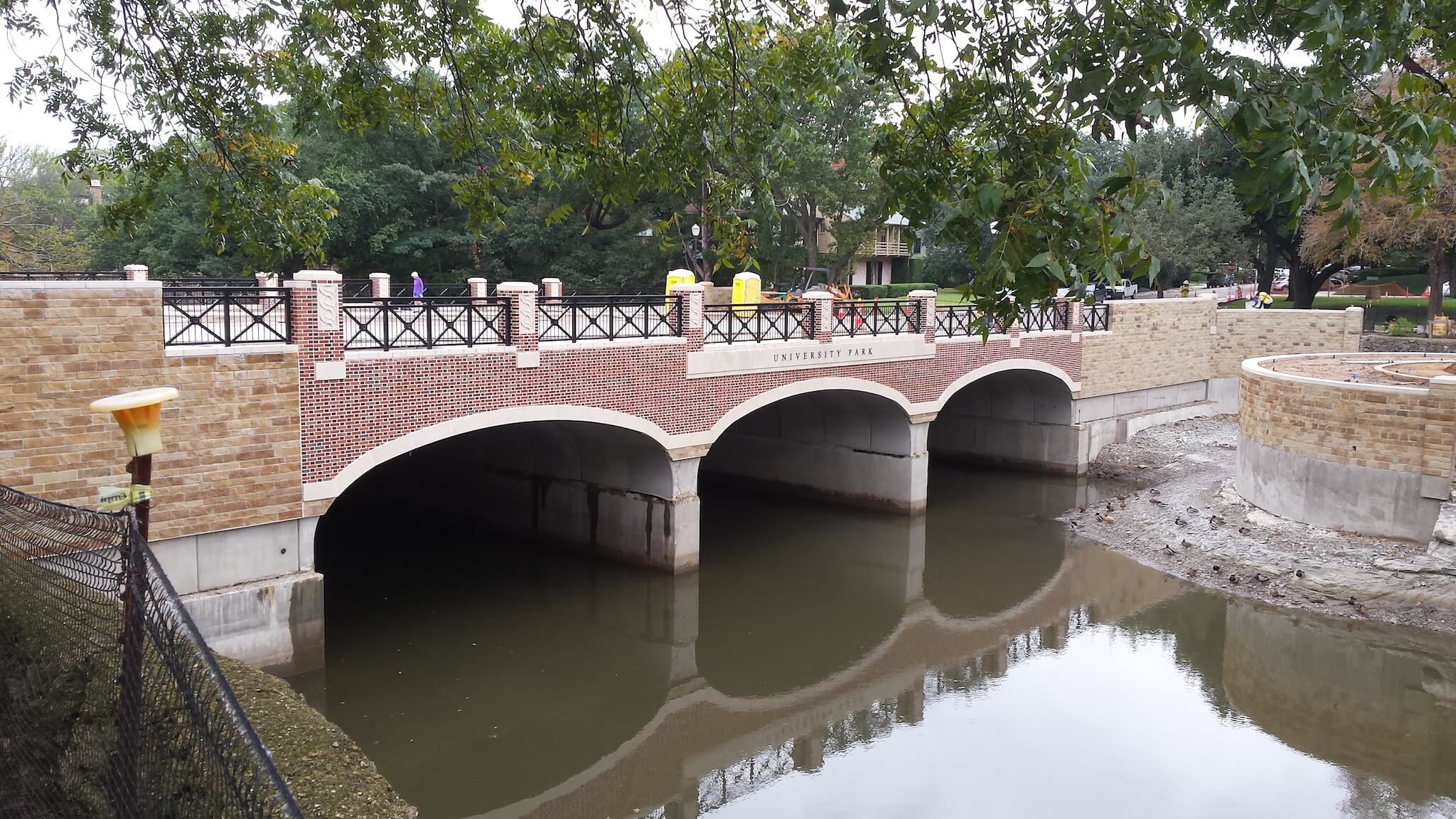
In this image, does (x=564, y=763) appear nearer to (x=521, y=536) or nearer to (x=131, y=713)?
(x=131, y=713)

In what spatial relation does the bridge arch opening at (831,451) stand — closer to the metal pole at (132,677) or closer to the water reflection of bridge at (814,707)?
the water reflection of bridge at (814,707)

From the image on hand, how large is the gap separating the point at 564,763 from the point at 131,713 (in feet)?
23.2

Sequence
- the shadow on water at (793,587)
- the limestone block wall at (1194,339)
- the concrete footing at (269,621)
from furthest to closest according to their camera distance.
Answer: the limestone block wall at (1194,339) < the shadow on water at (793,587) < the concrete footing at (269,621)

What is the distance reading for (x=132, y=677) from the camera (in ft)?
16.6

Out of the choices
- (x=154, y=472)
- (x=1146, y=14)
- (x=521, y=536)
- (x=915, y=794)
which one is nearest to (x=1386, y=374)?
(x=915, y=794)

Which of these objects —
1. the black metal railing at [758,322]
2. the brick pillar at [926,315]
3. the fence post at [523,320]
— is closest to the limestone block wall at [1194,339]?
the brick pillar at [926,315]

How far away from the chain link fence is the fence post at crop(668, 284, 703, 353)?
35.5ft

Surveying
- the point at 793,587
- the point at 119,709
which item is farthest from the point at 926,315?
the point at 119,709

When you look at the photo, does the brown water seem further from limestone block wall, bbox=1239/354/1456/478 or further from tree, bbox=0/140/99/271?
tree, bbox=0/140/99/271

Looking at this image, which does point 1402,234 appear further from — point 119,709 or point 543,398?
point 119,709

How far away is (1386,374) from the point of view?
20172 mm

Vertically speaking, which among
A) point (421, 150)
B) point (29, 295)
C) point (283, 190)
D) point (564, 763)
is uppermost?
point (421, 150)

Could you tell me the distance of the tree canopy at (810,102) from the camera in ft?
15.5

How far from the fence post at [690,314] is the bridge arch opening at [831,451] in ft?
12.8
